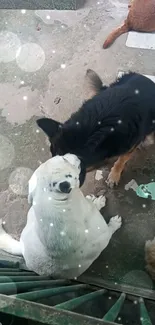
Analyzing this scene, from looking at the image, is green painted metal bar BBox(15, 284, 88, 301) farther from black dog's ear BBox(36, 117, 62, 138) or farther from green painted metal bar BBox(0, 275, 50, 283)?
black dog's ear BBox(36, 117, 62, 138)

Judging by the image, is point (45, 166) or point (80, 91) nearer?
point (45, 166)

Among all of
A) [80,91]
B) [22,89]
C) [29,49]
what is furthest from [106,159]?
[29,49]

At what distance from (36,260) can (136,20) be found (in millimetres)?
1379

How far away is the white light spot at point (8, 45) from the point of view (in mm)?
2697

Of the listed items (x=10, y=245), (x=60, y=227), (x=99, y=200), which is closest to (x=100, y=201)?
(x=99, y=200)

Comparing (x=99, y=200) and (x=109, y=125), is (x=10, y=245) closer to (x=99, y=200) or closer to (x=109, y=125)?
(x=99, y=200)

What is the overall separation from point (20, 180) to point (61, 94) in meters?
0.49

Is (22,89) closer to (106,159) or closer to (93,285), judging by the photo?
(106,159)

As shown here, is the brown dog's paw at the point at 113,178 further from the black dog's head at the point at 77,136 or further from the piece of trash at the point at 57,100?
the piece of trash at the point at 57,100

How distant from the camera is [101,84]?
2.30m

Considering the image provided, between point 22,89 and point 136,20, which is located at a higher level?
point 136,20

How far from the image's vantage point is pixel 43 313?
107 cm

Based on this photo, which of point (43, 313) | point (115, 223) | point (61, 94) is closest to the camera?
point (43, 313)

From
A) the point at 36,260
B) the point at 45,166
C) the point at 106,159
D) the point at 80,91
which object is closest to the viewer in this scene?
the point at 45,166
